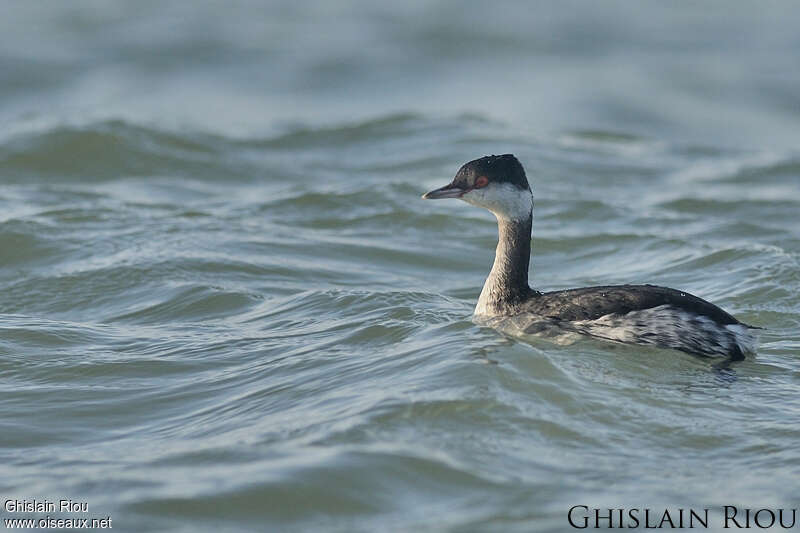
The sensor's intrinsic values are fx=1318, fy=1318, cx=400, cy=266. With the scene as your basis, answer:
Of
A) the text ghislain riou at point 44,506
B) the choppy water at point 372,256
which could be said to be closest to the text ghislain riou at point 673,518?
the choppy water at point 372,256

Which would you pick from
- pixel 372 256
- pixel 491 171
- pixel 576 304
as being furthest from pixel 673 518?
pixel 372 256

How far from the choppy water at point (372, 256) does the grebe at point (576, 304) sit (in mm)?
143

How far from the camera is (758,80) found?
20.5m

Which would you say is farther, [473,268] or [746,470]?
[473,268]

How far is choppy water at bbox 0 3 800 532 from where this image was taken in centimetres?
629

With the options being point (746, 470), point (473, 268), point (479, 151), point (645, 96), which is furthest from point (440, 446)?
point (645, 96)

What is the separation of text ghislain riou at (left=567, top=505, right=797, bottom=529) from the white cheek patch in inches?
129

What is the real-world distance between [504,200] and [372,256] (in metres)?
3.50

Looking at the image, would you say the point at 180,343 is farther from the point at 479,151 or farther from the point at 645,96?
the point at 645,96

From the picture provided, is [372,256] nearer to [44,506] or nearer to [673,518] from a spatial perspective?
[44,506]

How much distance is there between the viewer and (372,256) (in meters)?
12.2

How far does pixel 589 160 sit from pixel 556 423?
399 inches

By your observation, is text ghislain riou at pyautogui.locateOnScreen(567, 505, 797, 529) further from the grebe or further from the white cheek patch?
the white cheek patch

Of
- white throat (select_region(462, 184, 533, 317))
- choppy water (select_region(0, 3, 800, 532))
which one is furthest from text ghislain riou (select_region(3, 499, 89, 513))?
white throat (select_region(462, 184, 533, 317))
